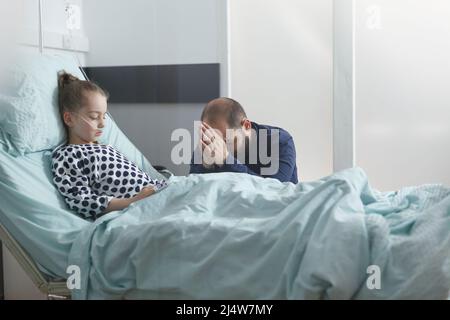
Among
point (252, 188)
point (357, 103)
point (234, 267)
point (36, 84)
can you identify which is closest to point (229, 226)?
point (234, 267)

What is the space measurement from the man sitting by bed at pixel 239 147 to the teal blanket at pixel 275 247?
0.34 meters

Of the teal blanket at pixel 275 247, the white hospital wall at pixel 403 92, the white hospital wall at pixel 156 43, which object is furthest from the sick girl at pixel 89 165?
the white hospital wall at pixel 403 92

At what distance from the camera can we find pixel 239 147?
199 cm

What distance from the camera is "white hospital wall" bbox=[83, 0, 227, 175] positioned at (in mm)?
2473

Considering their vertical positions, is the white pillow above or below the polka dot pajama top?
above

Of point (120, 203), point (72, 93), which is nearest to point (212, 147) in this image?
point (120, 203)

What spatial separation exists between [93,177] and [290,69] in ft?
3.74

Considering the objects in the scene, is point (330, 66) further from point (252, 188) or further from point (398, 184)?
point (252, 188)

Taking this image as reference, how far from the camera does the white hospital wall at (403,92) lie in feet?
7.30

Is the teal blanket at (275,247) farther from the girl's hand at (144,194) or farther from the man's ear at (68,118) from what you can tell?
the man's ear at (68,118)

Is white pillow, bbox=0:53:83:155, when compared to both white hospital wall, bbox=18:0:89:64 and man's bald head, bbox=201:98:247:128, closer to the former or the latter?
white hospital wall, bbox=18:0:89:64

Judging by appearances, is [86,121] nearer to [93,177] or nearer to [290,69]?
[93,177]

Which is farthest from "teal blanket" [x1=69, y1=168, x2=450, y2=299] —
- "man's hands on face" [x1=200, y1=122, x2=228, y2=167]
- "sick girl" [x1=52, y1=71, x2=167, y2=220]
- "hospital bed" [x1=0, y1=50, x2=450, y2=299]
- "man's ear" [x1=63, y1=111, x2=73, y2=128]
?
"man's ear" [x1=63, y1=111, x2=73, y2=128]

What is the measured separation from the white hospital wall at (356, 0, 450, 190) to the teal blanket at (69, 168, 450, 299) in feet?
3.03
